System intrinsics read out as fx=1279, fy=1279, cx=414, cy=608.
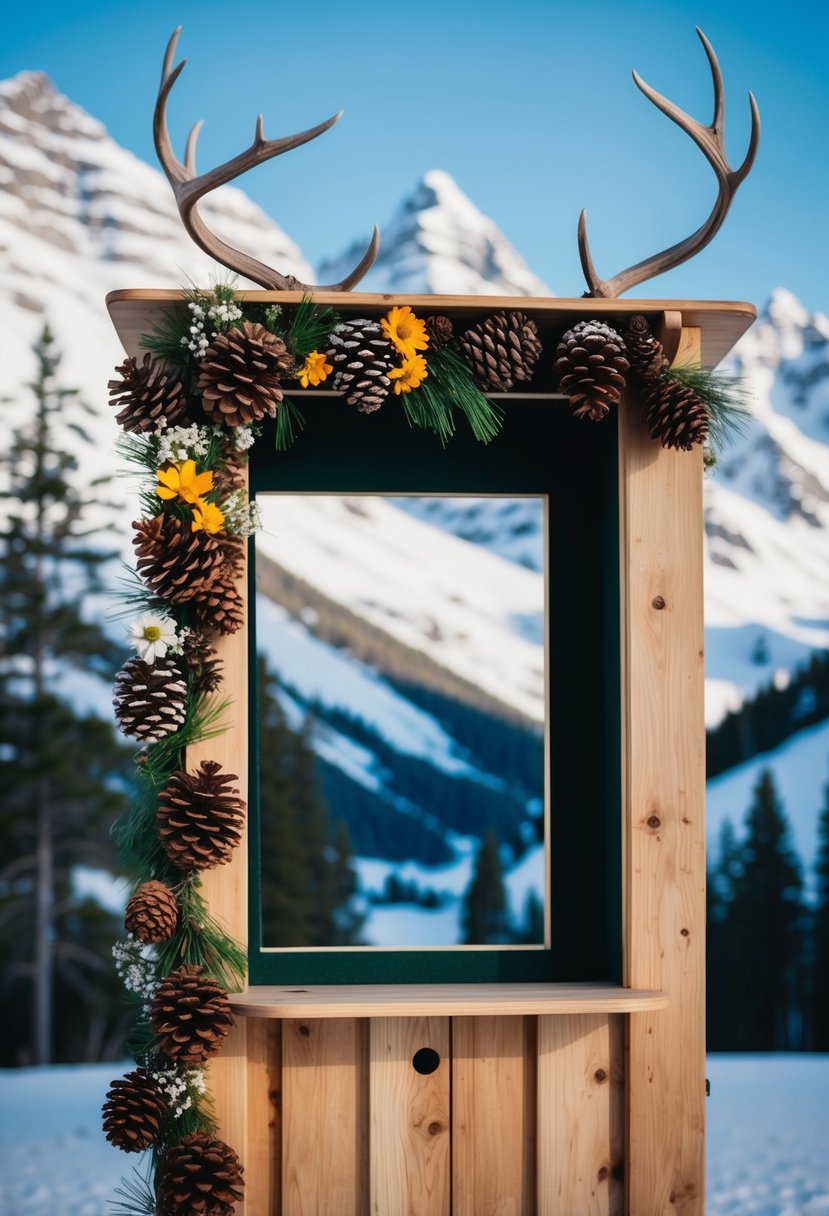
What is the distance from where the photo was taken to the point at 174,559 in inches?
85.1

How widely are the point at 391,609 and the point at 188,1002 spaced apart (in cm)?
90

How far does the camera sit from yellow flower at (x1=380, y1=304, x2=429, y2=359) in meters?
2.23

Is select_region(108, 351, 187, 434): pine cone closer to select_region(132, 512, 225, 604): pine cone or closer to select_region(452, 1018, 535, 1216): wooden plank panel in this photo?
select_region(132, 512, 225, 604): pine cone

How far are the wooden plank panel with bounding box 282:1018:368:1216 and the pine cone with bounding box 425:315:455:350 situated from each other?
121 centimetres

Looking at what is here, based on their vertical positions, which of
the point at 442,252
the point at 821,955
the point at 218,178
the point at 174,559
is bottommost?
the point at 821,955

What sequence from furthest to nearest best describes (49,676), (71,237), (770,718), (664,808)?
(49,676) → (71,237) → (770,718) → (664,808)

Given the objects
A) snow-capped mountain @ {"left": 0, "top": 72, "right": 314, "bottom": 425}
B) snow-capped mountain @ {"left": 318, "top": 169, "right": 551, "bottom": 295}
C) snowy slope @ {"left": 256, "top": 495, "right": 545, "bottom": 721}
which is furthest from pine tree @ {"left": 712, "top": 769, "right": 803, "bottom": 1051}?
snow-capped mountain @ {"left": 0, "top": 72, "right": 314, "bottom": 425}

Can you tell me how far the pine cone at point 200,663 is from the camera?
2.22m

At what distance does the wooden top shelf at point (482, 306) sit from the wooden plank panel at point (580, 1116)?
1243 millimetres

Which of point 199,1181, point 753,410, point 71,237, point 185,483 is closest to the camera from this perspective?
point 199,1181

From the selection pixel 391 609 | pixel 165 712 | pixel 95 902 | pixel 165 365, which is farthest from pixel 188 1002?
pixel 95 902

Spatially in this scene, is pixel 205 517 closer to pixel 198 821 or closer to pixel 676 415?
pixel 198 821

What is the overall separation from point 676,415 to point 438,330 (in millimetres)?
448

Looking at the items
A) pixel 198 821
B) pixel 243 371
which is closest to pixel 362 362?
pixel 243 371
